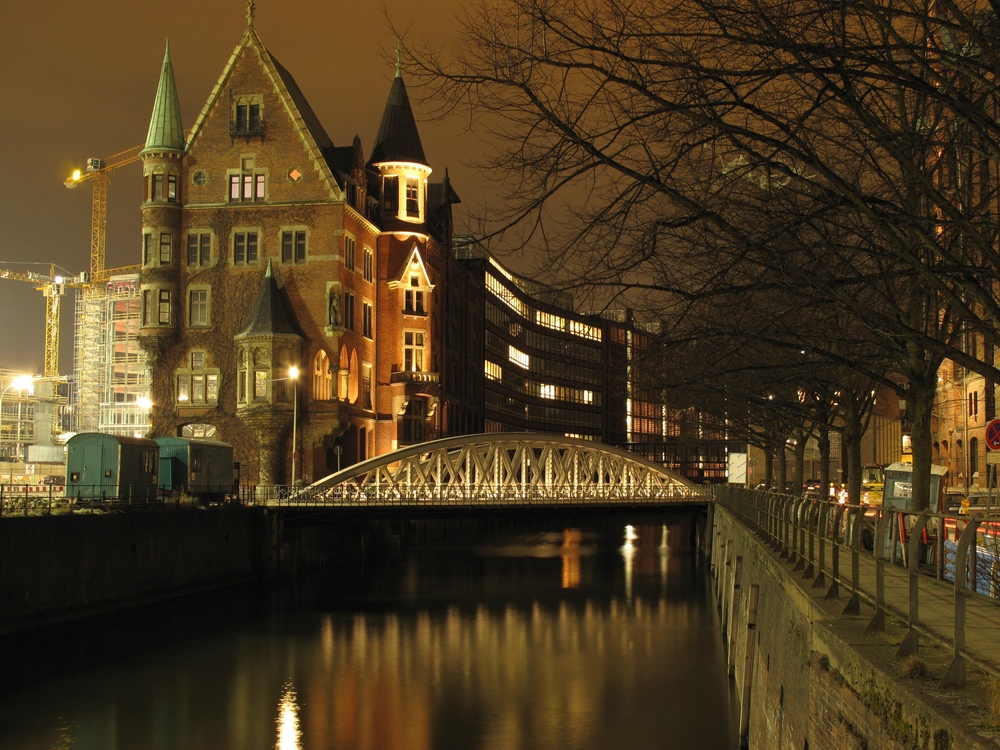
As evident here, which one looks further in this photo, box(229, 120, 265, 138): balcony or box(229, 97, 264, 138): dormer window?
box(229, 97, 264, 138): dormer window

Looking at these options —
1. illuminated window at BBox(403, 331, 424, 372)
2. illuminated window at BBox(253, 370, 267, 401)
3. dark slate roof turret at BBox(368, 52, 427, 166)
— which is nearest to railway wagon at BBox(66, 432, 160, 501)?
illuminated window at BBox(253, 370, 267, 401)

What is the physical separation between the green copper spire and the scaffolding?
79514 millimetres

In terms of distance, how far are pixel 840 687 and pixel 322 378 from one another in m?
58.1

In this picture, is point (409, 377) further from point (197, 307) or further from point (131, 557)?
point (131, 557)

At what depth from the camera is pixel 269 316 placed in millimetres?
64688

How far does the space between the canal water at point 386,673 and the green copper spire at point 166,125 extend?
28.2 metres

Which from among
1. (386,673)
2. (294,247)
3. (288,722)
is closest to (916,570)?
(288,722)

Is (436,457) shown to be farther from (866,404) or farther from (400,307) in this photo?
(866,404)

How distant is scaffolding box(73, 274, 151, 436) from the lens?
15112 centimetres

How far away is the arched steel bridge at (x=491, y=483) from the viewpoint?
5812cm

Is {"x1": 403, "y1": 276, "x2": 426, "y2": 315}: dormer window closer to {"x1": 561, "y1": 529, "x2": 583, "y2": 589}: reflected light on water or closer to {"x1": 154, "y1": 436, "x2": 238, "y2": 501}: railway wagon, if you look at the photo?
{"x1": 561, "y1": 529, "x2": 583, "y2": 589}: reflected light on water

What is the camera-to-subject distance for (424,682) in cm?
3334

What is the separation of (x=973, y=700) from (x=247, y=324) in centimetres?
6060

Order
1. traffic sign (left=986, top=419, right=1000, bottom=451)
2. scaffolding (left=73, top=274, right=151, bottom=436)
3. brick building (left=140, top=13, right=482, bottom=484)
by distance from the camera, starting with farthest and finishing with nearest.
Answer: scaffolding (left=73, top=274, right=151, bottom=436), brick building (left=140, top=13, right=482, bottom=484), traffic sign (left=986, top=419, right=1000, bottom=451)
